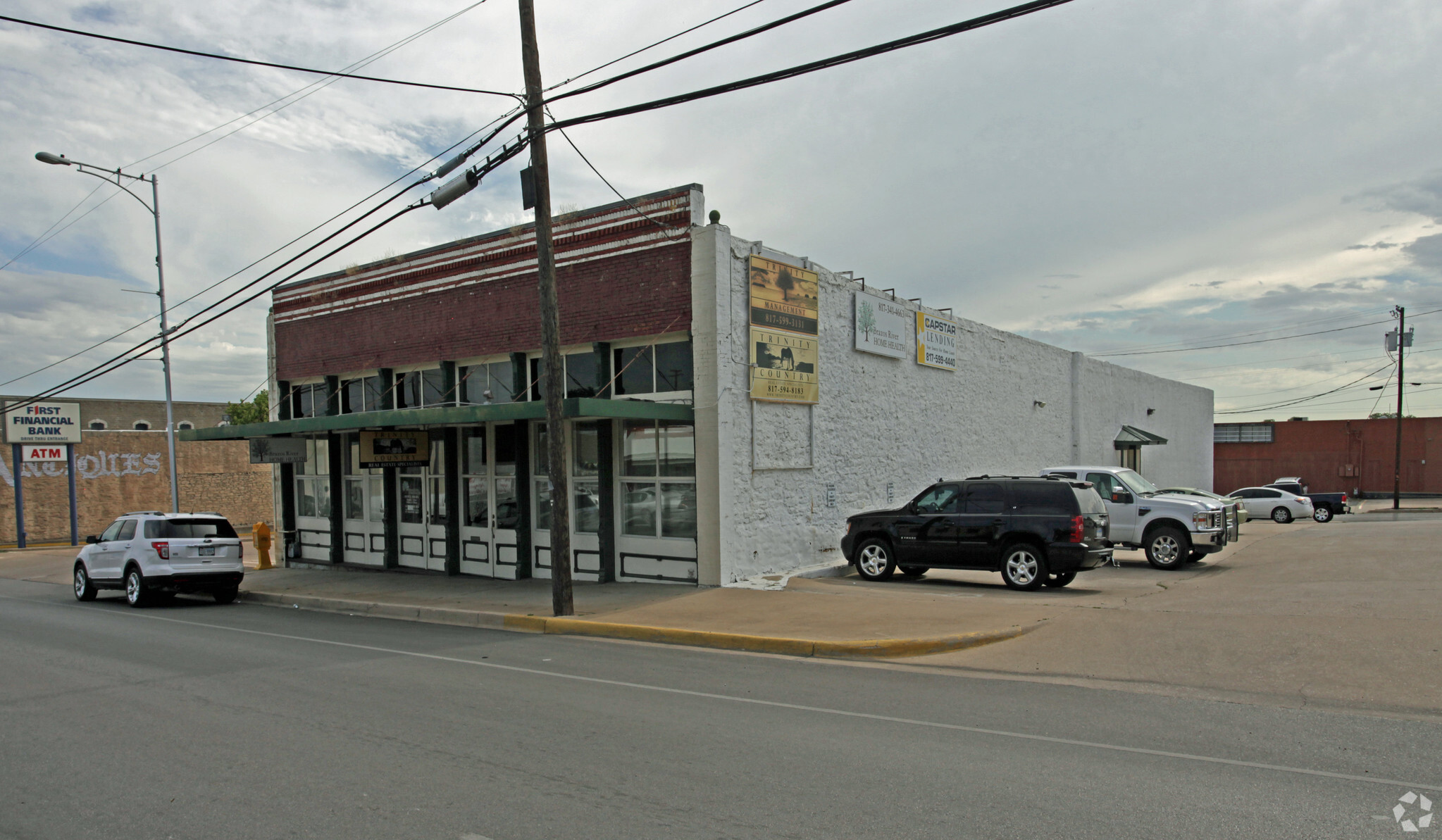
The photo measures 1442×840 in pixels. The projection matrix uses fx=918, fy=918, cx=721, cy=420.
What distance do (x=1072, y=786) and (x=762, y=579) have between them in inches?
394

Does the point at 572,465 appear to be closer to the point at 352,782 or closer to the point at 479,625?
the point at 479,625

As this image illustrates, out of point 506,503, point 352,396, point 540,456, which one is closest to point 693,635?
point 540,456

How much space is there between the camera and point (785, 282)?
16.2 m

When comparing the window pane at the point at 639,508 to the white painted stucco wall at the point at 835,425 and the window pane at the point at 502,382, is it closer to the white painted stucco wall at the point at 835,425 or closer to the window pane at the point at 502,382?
the white painted stucco wall at the point at 835,425

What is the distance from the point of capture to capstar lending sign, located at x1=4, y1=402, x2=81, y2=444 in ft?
104

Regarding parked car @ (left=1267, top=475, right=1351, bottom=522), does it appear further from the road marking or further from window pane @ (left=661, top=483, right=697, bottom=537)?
the road marking

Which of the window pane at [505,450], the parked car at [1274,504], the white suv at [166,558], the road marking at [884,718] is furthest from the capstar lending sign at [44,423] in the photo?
the parked car at [1274,504]

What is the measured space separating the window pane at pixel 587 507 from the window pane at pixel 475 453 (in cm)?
273

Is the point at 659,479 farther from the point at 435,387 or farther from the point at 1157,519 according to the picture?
the point at 1157,519

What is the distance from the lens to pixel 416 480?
19.8 meters

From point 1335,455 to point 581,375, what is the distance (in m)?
52.9

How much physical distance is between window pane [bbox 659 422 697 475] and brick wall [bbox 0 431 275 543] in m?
25.6

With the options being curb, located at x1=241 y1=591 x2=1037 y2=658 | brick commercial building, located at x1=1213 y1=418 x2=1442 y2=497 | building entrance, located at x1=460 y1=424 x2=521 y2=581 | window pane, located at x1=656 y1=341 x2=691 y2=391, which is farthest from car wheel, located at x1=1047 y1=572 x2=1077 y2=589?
brick commercial building, located at x1=1213 y1=418 x2=1442 y2=497

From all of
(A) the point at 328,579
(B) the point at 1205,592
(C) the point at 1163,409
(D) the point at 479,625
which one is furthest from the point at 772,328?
(C) the point at 1163,409
